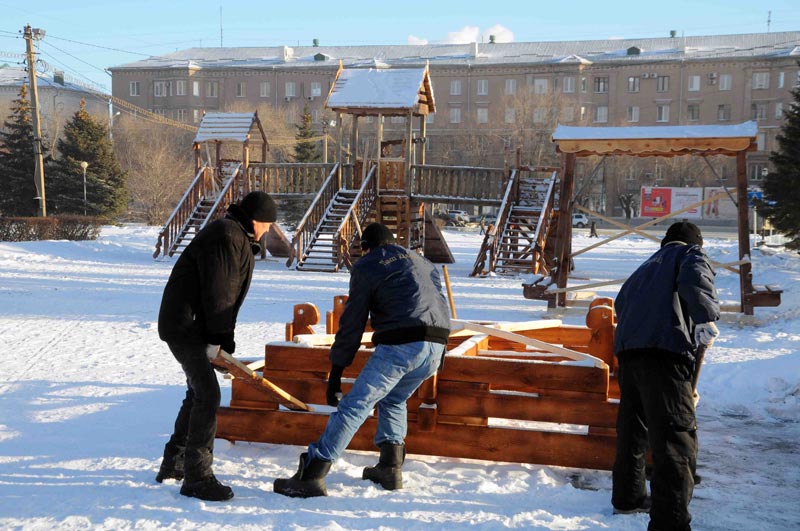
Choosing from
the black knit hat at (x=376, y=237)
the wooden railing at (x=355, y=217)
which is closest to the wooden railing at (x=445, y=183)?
the wooden railing at (x=355, y=217)

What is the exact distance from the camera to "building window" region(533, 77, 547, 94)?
76.4 m

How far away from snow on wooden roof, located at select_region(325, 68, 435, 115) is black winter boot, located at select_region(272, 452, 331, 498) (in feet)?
62.0

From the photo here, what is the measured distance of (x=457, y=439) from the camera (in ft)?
18.4

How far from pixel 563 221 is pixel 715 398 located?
218 inches

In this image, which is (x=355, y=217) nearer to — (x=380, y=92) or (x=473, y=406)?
(x=380, y=92)

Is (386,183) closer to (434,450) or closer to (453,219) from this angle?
(434,450)

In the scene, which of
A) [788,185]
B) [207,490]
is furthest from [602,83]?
[207,490]

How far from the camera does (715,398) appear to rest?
765 cm

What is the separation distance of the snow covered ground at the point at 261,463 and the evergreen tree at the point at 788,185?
13.5 metres

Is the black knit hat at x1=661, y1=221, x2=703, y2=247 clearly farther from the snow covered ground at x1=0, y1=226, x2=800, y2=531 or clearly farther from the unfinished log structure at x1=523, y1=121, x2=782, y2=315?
the unfinished log structure at x1=523, y1=121, x2=782, y2=315

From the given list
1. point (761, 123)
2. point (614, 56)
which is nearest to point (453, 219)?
point (614, 56)

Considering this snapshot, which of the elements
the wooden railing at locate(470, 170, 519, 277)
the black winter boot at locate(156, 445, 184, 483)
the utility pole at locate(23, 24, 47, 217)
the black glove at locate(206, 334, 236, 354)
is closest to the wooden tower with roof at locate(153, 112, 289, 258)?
the wooden railing at locate(470, 170, 519, 277)

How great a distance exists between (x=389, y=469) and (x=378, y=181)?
1917 cm

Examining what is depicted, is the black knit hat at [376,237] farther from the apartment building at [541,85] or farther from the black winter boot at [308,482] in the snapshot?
the apartment building at [541,85]
